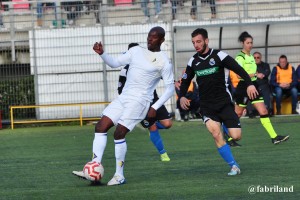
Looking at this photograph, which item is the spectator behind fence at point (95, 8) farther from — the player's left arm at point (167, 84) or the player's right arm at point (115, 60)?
the player's left arm at point (167, 84)

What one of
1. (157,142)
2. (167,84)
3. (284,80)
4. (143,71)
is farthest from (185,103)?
(284,80)

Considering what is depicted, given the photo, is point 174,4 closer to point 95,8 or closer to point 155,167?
point 95,8

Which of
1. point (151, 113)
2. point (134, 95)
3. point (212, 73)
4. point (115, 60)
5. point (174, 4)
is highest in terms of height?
point (174, 4)

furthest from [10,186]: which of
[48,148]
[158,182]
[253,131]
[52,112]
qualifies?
[52,112]

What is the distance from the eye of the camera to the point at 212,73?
11297 mm

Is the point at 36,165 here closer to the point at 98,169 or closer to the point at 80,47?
the point at 98,169

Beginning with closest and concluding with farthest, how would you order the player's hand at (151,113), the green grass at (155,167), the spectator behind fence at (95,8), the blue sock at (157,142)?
the green grass at (155,167)
the player's hand at (151,113)
the blue sock at (157,142)
the spectator behind fence at (95,8)

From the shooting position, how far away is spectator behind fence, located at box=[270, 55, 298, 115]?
23.6 m

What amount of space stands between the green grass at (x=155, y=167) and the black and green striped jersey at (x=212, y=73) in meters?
1.04

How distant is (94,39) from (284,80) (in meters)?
5.83

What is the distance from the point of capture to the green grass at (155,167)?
30.9 ft

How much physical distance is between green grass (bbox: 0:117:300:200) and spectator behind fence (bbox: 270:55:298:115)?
121 inches

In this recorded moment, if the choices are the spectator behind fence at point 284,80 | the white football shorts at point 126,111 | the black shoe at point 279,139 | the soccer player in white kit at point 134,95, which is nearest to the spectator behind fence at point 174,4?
the spectator behind fence at point 284,80

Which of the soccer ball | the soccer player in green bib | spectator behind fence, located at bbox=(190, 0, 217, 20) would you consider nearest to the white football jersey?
the soccer ball
